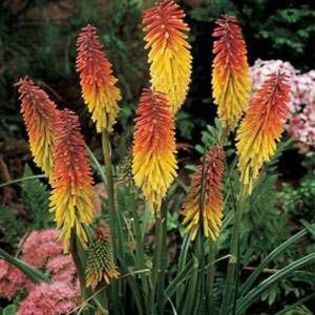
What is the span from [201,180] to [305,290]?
120 cm

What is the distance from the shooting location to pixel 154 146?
1.90 m

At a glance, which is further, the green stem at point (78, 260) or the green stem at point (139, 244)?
the green stem at point (139, 244)

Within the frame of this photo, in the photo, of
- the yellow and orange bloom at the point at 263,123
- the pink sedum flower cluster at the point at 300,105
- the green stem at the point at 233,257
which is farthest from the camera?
the pink sedum flower cluster at the point at 300,105

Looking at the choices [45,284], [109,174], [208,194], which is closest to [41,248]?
[45,284]

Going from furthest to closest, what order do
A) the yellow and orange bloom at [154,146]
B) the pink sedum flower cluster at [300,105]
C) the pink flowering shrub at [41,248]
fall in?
the pink sedum flower cluster at [300,105] < the pink flowering shrub at [41,248] < the yellow and orange bloom at [154,146]

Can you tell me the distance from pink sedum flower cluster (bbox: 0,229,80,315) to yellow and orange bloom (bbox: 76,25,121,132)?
49 centimetres

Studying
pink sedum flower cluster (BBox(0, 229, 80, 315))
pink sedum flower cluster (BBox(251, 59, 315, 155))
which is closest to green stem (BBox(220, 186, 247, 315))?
pink sedum flower cluster (BBox(0, 229, 80, 315))

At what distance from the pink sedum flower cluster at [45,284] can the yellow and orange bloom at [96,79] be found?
1.61 feet

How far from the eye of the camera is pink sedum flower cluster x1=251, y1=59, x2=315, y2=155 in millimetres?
3812

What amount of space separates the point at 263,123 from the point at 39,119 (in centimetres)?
61

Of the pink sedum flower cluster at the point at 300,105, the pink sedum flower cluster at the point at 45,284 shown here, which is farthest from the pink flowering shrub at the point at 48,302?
the pink sedum flower cluster at the point at 300,105

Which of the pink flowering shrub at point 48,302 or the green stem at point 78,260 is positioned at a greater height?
the green stem at point 78,260

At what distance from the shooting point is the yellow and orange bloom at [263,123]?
200 centimetres

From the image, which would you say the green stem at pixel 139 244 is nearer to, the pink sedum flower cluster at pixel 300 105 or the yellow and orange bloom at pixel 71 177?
the yellow and orange bloom at pixel 71 177
